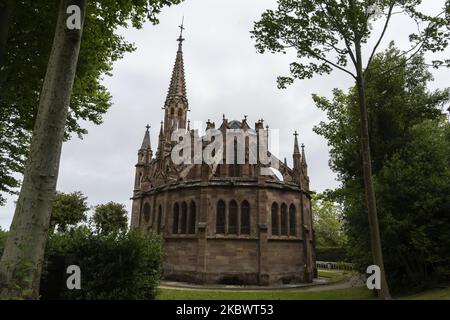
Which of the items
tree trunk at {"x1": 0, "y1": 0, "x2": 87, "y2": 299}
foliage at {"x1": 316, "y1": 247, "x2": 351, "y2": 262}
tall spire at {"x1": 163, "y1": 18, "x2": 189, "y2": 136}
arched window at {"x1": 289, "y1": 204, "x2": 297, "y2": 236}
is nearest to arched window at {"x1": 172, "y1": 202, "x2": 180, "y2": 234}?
arched window at {"x1": 289, "y1": 204, "x2": 297, "y2": 236}

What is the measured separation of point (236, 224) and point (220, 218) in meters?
1.36

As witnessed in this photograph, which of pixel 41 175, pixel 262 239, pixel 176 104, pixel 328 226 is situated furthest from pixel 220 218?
pixel 328 226

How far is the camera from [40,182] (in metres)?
5.05

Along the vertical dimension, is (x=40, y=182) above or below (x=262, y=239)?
above

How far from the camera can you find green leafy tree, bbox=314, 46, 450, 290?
13.9 metres

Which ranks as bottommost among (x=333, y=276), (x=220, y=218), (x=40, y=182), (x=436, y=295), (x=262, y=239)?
(x=333, y=276)

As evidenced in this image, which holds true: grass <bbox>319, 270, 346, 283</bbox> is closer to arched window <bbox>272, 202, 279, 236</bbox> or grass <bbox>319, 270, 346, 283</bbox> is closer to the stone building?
the stone building

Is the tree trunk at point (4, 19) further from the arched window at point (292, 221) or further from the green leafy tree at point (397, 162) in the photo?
the arched window at point (292, 221)

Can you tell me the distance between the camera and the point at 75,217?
125ft

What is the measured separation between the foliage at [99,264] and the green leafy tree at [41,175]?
4652 mm

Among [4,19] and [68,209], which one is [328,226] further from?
[4,19]

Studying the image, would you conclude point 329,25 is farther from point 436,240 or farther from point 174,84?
point 174,84

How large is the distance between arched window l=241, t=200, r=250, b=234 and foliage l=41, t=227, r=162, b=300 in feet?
47.2

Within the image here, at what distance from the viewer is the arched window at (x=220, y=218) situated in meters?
24.5
